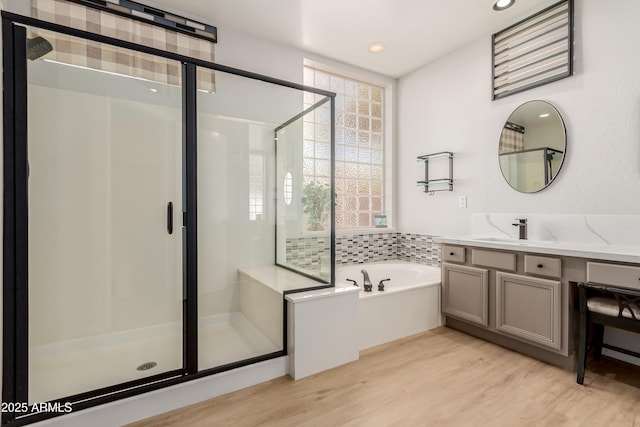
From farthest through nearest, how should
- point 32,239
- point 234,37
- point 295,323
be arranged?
1. point 234,37
2. point 295,323
3. point 32,239

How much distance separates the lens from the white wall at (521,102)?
2.12m

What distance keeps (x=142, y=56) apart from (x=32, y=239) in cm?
118

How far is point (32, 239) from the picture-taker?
59.9 inches

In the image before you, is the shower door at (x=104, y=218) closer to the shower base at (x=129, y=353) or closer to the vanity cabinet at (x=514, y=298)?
the shower base at (x=129, y=353)

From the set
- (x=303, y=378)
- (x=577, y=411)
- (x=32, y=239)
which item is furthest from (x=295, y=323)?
(x=577, y=411)

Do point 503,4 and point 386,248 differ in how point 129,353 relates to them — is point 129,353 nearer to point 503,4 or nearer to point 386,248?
point 386,248

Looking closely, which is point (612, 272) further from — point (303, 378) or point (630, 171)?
point (303, 378)

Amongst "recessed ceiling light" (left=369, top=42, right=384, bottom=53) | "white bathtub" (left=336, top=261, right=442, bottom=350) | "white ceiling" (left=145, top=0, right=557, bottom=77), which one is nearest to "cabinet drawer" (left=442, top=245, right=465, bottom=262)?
A: "white bathtub" (left=336, top=261, right=442, bottom=350)

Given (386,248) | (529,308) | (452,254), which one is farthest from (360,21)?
(529,308)

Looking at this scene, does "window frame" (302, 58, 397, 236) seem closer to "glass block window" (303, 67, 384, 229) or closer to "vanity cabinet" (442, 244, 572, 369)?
"glass block window" (303, 67, 384, 229)

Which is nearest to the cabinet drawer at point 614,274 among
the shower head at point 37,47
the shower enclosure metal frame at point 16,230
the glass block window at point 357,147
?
the glass block window at point 357,147

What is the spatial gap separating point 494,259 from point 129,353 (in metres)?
2.68

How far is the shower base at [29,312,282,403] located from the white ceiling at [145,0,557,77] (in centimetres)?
250

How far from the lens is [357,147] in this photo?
3.78 m
